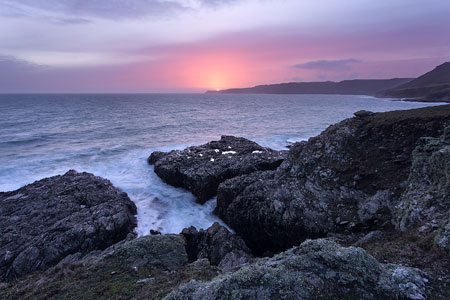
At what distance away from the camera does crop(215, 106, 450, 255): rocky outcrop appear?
16.4 meters

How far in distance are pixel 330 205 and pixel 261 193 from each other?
561 cm

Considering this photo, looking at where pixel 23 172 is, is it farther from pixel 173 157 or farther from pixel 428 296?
pixel 428 296

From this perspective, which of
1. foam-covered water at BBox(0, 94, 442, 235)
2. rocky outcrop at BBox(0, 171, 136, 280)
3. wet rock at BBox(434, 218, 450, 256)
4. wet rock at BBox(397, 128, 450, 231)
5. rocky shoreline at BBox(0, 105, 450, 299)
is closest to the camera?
rocky shoreline at BBox(0, 105, 450, 299)

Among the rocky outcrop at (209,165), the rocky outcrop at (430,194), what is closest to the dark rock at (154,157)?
the rocky outcrop at (209,165)

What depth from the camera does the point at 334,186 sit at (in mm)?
18719

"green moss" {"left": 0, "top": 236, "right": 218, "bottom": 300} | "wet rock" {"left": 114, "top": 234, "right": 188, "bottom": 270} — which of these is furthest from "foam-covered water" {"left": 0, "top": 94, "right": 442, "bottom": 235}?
"green moss" {"left": 0, "top": 236, "right": 218, "bottom": 300}

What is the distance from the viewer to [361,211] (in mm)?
16156

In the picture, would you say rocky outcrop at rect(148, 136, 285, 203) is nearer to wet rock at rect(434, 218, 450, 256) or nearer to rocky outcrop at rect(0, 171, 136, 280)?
rocky outcrop at rect(0, 171, 136, 280)

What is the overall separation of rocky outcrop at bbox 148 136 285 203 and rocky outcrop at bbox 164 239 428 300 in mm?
19438

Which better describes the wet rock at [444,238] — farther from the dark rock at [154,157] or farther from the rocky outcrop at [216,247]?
the dark rock at [154,157]

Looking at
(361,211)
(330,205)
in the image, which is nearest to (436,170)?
(361,211)

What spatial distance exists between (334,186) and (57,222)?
21.5 metres

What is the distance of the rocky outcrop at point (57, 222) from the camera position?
52.7ft

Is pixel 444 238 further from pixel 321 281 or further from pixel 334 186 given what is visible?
pixel 334 186
